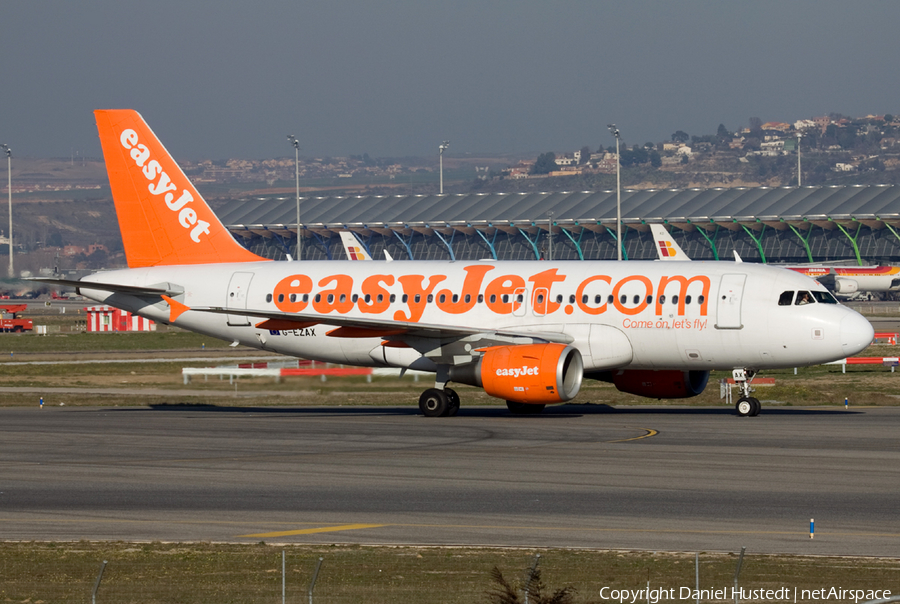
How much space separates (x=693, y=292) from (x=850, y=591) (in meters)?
22.5

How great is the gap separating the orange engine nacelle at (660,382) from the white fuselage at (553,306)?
4.59 ft

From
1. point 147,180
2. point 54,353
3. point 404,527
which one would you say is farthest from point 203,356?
point 404,527

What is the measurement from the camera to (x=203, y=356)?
2618 inches

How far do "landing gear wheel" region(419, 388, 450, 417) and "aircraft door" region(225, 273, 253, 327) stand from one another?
7033mm

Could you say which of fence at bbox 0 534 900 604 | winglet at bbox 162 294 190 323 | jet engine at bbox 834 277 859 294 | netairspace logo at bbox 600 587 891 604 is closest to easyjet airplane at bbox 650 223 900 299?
jet engine at bbox 834 277 859 294

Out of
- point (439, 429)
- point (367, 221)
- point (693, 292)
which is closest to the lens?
point (439, 429)

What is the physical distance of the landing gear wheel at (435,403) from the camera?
36.4 metres

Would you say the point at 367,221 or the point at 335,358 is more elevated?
the point at 367,221

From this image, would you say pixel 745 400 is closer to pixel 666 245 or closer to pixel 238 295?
pixel 238 295

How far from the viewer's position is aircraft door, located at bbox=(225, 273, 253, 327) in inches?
1574

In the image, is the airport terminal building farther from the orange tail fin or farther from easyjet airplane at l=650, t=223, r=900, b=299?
the orange tail fin

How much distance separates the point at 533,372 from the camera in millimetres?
33500

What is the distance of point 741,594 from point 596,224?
159 metres

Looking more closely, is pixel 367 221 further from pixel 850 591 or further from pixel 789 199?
pixel 850 591
